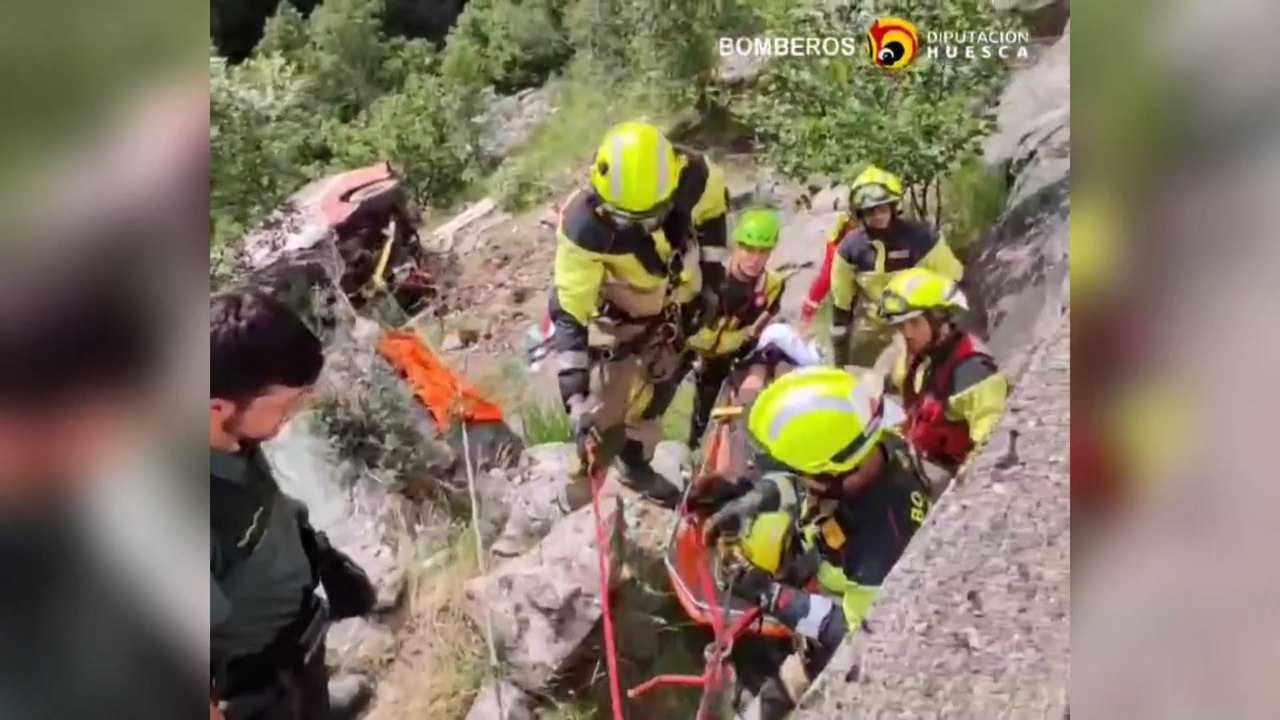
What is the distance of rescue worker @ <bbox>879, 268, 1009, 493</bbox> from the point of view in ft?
4.33

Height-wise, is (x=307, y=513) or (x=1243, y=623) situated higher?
(x=307, y=513)

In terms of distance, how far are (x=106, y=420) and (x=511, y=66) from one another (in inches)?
22.4

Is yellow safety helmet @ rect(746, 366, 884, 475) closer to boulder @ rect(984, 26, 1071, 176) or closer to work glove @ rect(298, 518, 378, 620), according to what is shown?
boulder @ rect(984, 26, 1071, 176)

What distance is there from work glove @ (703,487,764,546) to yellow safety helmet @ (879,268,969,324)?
0.25m

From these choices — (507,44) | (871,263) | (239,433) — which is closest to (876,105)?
(871,263)

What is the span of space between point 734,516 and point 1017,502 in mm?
324

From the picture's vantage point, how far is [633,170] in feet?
4.19

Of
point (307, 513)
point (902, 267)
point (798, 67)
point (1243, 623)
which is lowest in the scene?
point (1243, 623)

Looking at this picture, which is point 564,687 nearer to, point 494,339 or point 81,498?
point 494,339

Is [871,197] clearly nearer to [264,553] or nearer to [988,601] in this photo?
[988,601]

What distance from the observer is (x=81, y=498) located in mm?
1213

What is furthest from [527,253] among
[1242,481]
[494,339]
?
[1242,481]

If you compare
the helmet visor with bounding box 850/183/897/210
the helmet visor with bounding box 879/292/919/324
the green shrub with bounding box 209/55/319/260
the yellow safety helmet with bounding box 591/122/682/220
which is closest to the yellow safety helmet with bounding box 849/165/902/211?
the helmet visor with bounding box 850/183/897/210

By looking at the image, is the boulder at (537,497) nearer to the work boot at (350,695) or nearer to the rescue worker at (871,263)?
the work boot at (350,695)
